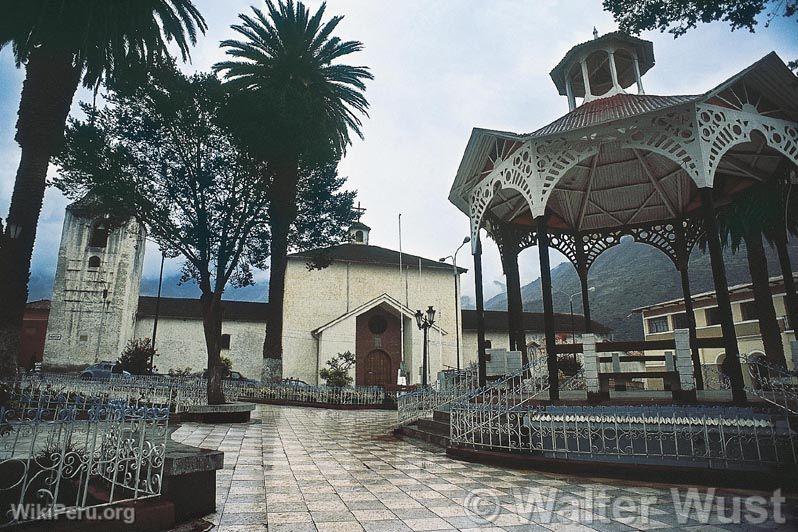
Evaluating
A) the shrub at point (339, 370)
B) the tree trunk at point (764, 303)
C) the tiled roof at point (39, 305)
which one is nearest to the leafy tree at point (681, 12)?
the tree trunk at point (764, 303)

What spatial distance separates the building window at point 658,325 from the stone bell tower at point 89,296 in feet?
153

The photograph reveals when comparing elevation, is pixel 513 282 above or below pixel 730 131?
below

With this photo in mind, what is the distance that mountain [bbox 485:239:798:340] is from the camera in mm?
77688

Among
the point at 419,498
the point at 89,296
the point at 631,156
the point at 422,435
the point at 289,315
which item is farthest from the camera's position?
the point at 89,296

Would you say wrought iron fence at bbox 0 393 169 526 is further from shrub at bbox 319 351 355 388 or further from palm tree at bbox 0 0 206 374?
shrub at bbox 319 351 355 388

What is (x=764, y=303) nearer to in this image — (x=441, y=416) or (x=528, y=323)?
(x=441, y=416)

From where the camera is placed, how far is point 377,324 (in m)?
35.0

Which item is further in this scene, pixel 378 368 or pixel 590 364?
pixel 378 368

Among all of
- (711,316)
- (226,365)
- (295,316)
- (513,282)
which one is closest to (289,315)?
(295,316)

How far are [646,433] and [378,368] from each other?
27892 mm

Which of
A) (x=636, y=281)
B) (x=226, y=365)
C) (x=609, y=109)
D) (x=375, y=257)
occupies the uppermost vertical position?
(x=636, y=281)

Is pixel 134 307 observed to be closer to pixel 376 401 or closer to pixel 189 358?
pixel 189 358

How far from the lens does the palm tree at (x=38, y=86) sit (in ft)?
41.8

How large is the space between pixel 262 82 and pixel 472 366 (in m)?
20.8
